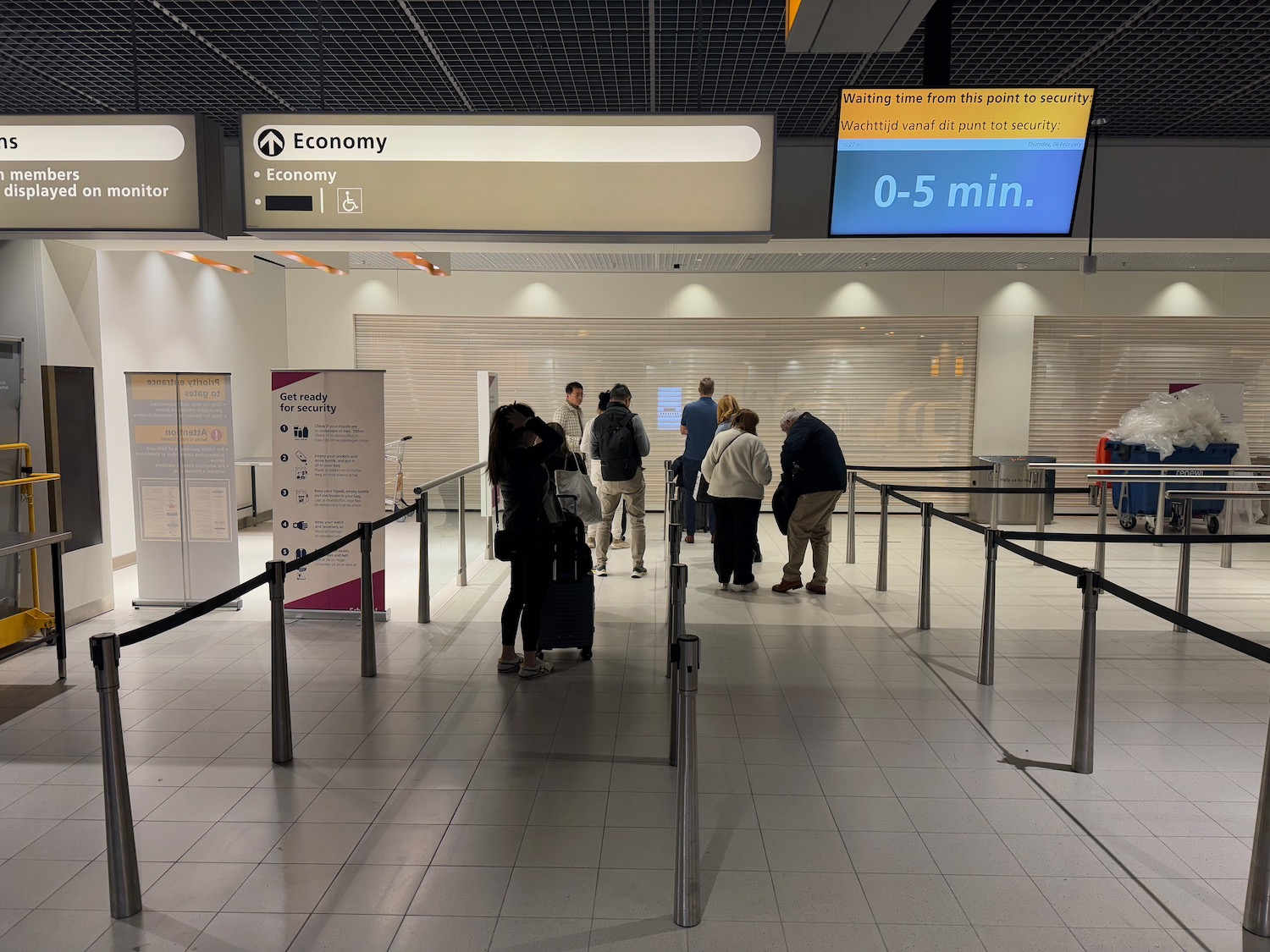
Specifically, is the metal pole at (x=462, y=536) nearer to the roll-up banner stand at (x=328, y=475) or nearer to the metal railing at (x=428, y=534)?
the metal railing at (x=428, y=534)

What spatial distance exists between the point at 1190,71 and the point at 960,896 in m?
4.75

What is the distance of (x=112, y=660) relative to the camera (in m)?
2.61

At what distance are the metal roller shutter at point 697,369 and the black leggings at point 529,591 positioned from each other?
718 centimetres

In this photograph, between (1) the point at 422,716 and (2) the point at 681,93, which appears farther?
(2) the point at 681,93

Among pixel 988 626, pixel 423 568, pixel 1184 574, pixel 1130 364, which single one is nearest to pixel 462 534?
pixel 423 568

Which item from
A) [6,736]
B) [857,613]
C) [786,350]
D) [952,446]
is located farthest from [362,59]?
[952,446]

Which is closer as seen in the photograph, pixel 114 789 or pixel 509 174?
pixel 114 789

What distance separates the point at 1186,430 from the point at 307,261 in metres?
10.7

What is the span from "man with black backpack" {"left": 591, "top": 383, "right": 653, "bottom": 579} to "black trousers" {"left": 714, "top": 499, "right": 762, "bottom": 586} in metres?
0.78

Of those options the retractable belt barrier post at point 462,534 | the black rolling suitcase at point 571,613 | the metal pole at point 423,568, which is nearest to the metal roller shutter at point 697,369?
the retractable belt barrier post at point 462,534

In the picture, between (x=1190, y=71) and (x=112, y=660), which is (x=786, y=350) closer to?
(x=1190, y=71)

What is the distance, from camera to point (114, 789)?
2600 millimetres

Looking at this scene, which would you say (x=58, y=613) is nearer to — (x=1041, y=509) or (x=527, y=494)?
(x=527, y=494)

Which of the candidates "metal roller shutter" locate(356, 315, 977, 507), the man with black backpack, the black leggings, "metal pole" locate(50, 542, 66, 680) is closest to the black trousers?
the man with black backpack
